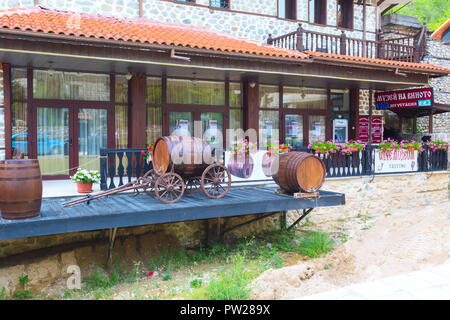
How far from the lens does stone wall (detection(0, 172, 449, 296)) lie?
22.6 feet

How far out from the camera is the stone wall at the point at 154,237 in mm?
6891

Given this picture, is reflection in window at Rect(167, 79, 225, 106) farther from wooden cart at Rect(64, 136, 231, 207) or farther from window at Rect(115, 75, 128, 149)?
wooden cart at Rect(64, 136, 231, 207)

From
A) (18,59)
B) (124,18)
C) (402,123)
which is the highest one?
(124,18)

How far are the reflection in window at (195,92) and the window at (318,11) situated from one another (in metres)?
4.38

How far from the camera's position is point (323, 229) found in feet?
32.4

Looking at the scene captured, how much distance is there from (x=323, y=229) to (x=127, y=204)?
5129 mm

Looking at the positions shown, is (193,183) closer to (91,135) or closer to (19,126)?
(91,135)

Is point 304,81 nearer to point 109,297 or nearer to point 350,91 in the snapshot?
point 350,91

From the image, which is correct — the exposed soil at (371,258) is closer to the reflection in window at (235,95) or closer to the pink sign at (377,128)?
the reflection in window at (235,95)

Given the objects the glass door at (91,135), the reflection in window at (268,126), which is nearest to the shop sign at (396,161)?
the reflection in window at (268,126)

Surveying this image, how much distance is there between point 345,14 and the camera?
563 inches

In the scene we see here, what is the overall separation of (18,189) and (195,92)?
6758 millimetres

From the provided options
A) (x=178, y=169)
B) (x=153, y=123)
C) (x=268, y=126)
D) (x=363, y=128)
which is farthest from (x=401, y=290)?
(x=363, y=128)
